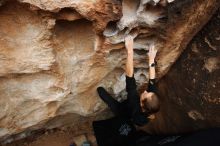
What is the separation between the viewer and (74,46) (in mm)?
1941

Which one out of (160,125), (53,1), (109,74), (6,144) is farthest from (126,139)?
(53,1)

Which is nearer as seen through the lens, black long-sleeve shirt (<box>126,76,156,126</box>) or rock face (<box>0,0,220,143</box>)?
rock face (<box>0,0,220,143</box>)

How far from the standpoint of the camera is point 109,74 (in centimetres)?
216

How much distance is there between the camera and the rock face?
1716 mm

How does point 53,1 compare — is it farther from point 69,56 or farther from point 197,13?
point 197,13

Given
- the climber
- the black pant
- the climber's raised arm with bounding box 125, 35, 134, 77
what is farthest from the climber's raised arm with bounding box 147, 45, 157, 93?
the black pant

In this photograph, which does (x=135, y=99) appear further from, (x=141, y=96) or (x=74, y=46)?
(x=74, y=46)

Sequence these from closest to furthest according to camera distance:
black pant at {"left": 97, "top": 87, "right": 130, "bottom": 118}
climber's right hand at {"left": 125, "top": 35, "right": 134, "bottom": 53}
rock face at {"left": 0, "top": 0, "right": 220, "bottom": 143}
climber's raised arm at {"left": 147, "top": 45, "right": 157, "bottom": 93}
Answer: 1. rock face at {"left": 0, "top": 0, "right": 220, "bottom": 143}
2. climber's right hand at {"left": 125, "top": 35, "right": 134, "bottom": 53}
3. climber's raised arm at {"left": 147, "top": 45, "right": 157, "bottom": 93}
4. black pant at {"left": 97, "top": 87, "right": 130, "bottom": 118}

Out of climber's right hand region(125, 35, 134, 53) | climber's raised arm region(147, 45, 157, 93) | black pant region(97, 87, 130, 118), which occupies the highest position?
climber's right hand region(125, 35, 134, 53)

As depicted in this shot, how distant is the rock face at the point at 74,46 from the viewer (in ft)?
5.63

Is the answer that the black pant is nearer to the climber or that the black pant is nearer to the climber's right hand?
the climber

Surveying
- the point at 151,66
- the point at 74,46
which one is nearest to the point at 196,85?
the point at 151,66

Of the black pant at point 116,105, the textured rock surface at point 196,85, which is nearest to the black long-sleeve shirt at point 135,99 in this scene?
the black pant at point 116,105

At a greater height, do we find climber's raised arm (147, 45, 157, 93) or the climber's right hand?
the climber's right hand
